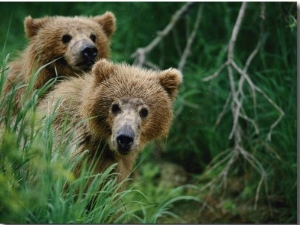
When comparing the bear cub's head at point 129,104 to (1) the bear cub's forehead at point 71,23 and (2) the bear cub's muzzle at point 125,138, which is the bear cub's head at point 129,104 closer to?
(2) the bear cub's muzzle at point 125,138

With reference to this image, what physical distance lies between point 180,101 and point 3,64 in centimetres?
342

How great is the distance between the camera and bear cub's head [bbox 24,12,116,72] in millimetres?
6230

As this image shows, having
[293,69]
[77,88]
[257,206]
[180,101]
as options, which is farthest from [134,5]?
[77,88]

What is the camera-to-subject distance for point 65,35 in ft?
21.2

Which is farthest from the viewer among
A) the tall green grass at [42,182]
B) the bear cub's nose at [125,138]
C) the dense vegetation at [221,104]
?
the dense vegetation at [221,104]

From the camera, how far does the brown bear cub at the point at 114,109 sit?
5211mm

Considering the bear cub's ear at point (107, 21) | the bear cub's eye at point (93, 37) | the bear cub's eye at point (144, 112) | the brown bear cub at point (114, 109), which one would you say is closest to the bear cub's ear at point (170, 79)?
the brown bear cub at point (114, 109)

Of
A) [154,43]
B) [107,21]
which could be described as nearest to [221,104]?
[154,43]

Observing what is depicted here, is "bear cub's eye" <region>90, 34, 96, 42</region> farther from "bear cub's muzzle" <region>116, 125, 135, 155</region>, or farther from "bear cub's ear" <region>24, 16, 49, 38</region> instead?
"bear cub's muzzle" <region>116, 125, 135, 155</region>

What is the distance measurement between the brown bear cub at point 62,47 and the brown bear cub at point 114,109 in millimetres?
645

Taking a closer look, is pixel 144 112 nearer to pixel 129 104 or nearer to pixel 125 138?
pixel 129 104

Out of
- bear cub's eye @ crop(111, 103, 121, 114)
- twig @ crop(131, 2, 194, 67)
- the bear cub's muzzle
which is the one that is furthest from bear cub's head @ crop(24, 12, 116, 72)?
the bear cub's muzzle

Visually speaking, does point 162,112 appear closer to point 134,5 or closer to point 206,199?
point 206,199

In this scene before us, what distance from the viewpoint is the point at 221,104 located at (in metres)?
8.50
